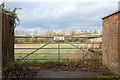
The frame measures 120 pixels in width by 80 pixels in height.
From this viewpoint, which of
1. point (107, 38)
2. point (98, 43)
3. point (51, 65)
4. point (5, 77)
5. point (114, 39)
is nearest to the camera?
point (5, 77)

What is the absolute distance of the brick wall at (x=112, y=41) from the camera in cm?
476

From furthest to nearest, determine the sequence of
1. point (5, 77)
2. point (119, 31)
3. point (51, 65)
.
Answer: point (51, 65) < point (119, 31) < point (5, 77)

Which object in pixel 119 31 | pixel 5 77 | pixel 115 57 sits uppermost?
pixel 119 31

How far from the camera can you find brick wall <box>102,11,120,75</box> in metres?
4.76

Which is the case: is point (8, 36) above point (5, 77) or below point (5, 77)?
above

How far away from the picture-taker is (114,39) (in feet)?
16.4

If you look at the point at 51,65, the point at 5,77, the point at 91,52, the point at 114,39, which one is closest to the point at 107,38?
the point at 114,39

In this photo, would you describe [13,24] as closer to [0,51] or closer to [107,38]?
[0,51]

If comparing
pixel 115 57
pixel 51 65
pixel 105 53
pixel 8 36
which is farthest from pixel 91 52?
pixel 8 36

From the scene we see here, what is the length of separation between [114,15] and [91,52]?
267 centimetres

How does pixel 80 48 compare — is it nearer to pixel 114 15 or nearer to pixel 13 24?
pixel 114 15

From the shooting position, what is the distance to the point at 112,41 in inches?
204

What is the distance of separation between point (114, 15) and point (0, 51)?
5.13m

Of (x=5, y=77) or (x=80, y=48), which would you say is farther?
(x=80, y=48)
